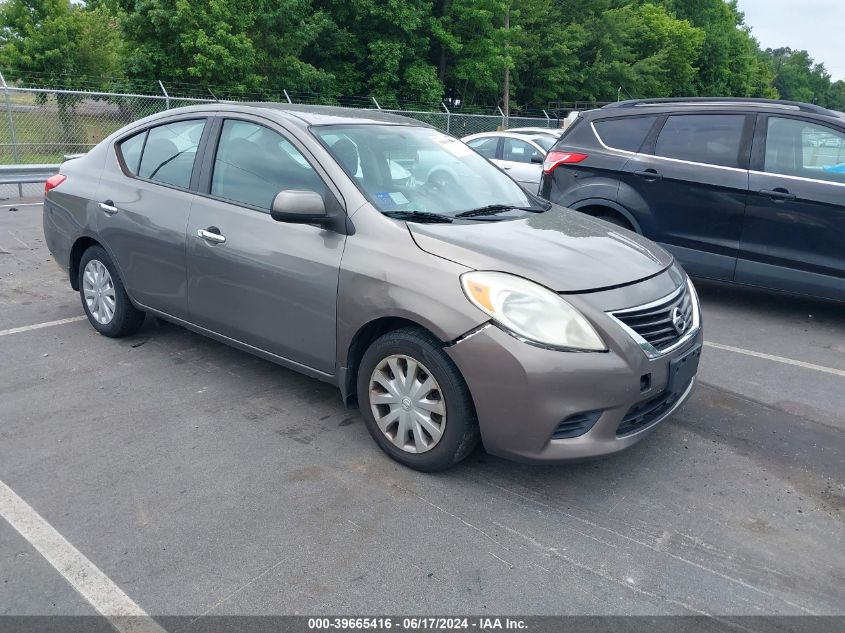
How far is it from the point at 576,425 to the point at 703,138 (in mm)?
4348

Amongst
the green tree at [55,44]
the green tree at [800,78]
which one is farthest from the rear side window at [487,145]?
the green tree at [800,78]

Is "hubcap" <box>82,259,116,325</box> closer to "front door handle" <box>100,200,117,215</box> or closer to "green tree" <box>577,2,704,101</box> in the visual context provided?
"front door handle" <box>100,200,117,215</box>

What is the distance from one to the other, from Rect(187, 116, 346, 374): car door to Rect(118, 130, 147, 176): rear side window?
33.4 inches

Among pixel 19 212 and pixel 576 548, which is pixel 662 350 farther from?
pixel 19 212

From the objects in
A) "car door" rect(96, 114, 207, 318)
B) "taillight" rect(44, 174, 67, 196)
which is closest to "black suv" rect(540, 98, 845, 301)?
"car door" rect(96, 114, 207, 318)

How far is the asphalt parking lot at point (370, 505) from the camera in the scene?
2605 mm

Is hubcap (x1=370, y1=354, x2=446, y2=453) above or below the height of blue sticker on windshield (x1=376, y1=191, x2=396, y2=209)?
below

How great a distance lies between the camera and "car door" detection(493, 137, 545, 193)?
35.0 ft

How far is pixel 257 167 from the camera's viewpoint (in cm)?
409

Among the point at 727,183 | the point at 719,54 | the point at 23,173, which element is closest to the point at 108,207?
the point at 727,183

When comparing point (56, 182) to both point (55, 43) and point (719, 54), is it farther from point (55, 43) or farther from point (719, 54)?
point (719, 54)

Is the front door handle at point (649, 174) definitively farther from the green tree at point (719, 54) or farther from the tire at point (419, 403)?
the green tree at point (719, 54)

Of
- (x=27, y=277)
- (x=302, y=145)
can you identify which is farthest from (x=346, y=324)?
(x=27, y=277)

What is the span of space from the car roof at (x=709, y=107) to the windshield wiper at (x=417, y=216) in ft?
12.9
